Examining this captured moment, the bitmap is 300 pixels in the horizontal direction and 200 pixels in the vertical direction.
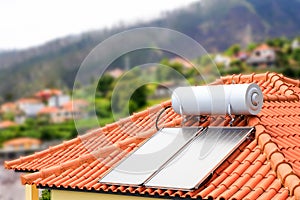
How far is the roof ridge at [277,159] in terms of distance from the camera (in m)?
7.25

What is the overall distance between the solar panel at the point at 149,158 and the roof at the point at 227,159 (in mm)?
205

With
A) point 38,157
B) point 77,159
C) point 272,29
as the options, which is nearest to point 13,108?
point 38,157

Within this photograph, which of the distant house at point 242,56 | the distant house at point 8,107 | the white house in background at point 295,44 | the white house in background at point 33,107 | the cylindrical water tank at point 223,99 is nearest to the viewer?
the cylindrical water tank at point 223,99

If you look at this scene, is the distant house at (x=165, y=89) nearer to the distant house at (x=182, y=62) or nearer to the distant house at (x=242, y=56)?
the distant house at (x=182, y=62)

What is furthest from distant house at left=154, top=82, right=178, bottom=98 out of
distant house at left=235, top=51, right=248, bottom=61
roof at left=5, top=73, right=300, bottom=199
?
distant house at left=235, top=51, right=248, bottom=61

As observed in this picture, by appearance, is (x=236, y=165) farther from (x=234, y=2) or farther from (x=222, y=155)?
(x=234, y=2)

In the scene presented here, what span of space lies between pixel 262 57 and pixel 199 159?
122081 millimetres

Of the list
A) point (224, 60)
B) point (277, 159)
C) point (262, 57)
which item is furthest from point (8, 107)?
point (262, 57)

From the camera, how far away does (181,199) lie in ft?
26.1

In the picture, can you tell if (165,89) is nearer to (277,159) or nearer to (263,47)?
(277,159)

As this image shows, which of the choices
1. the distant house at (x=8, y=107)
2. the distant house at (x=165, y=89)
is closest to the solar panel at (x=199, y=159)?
the distant house at (x=165, y=89)

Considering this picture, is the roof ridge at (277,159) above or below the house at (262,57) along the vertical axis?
below

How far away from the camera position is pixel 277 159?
26.3 feet

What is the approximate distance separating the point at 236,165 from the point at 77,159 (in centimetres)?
333
